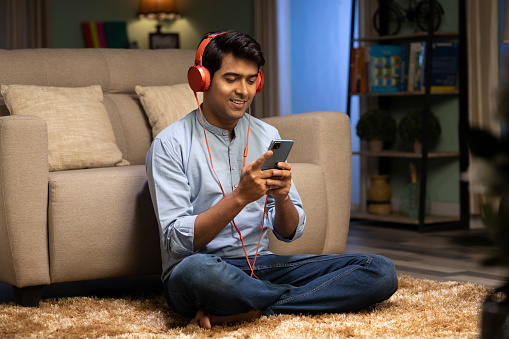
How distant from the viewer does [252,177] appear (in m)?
1.62

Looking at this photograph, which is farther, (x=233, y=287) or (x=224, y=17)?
(x=224, y=17)

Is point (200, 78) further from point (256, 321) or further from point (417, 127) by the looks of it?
point (417, 127)

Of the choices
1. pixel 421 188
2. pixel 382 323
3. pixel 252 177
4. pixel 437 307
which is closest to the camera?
pixel 252 177

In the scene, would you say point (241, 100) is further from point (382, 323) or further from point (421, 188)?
point (421, 188)

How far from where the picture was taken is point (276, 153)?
1.64 meters

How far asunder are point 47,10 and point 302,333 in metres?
4.83

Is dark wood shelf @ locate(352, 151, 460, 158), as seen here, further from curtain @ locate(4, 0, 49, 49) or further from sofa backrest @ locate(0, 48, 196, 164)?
curtain @ locate(4, 0, 49, 49)

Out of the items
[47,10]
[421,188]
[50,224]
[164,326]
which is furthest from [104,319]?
[47,10]

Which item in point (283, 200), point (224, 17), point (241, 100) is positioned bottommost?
point (283, 200)

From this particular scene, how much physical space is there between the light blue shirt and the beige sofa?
29cm

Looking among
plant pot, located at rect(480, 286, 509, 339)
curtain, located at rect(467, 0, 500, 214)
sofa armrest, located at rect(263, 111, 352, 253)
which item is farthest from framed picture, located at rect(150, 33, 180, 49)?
plant pot, located at rect(480, 286, 509, 339)

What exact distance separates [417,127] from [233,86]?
234 cm

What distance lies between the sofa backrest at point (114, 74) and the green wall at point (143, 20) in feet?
9.70

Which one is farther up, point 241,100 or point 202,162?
point 241,100
